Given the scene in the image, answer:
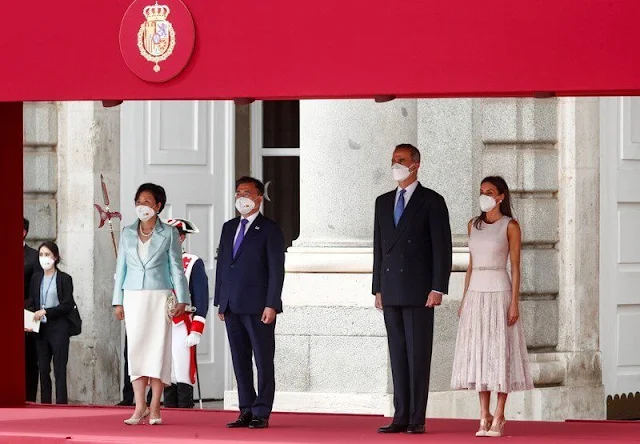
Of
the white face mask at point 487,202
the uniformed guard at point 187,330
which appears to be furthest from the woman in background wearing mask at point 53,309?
the white face mask at point 487,202

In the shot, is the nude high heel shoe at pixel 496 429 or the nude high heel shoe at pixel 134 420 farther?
the nude high heel shoe at pixel 134 420

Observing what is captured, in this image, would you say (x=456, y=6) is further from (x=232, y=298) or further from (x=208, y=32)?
(x=232, y=298)

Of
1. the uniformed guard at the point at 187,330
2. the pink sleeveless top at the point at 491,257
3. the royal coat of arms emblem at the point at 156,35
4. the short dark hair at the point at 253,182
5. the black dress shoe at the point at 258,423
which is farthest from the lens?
the uniformed guard at the point at 187,330

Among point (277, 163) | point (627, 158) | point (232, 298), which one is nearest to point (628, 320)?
point (627, 158)

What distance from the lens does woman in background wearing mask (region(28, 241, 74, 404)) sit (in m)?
19.2

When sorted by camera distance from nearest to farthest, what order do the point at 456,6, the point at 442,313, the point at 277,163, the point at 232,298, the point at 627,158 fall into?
the point at 456,6, the point at 232,298, the point at 442,313, the point at 627,158, the point at 277,163

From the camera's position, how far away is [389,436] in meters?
15.0

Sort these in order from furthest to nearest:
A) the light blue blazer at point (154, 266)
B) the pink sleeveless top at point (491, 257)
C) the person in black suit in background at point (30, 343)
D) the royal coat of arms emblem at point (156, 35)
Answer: the person in black suit in background at point (30, 343), the light blue blazer at point (154, 266), the pink sleeveless top at point (491, 257), the royal coat of arms emblem at point (156, 35)

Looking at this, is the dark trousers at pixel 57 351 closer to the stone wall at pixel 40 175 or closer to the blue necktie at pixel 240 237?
the stone wall at pixel 40 175

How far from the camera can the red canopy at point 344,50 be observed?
562 inches

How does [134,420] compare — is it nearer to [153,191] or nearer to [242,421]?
[242,421]

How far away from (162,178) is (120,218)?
1.92ft

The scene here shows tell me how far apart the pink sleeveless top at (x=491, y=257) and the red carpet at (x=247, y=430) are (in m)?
0.97

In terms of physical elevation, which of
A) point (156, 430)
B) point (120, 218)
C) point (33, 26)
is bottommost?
point (156, 430)
